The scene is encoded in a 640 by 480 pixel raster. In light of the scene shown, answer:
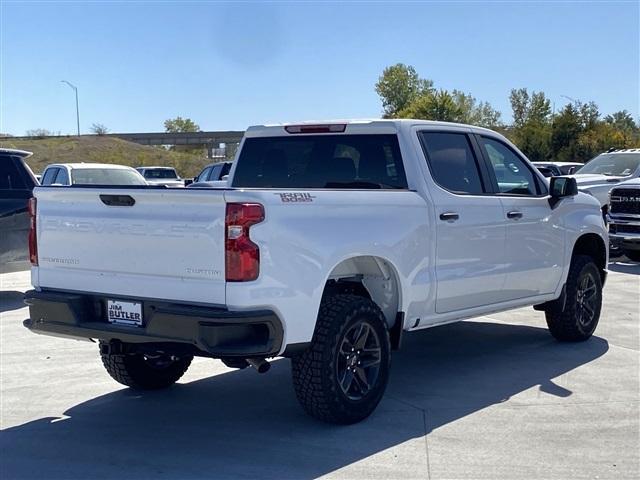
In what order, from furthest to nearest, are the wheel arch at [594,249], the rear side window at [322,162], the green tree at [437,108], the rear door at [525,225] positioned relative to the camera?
the green tree at [437,108] < the wheel arch at [594,249] < the rear door at [525,225] < the rear side window at [322,162]

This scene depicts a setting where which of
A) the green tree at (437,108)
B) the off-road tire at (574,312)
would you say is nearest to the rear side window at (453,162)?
the off-road tire at (574,312)

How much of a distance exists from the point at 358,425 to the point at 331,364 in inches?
24.0

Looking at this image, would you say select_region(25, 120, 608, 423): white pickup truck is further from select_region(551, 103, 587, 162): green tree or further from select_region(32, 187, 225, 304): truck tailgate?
select_region(551, 103, 587, 162): green tree

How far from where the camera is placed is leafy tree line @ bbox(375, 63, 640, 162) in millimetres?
41781

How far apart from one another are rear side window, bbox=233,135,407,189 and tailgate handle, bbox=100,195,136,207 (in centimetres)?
194

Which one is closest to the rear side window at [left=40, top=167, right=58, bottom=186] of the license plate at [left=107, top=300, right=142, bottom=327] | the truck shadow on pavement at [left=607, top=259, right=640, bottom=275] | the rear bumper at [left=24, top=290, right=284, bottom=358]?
the truck shadow on pavement at [left=607, top=259, right=640, bottom=275]

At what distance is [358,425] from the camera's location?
5.93 metres

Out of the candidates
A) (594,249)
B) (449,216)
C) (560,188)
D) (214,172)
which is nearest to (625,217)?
(594,249)

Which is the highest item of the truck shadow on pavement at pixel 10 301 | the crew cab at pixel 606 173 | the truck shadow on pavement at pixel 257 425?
the crew cab at pixel 606 173

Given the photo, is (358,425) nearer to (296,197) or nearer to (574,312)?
(296,197)

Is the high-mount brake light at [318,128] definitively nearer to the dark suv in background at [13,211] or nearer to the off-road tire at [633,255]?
the dark suv in background at [13,211]

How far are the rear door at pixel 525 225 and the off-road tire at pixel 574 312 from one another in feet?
1.03

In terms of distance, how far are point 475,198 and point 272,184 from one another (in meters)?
1.71

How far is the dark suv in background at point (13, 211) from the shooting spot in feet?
37.8
